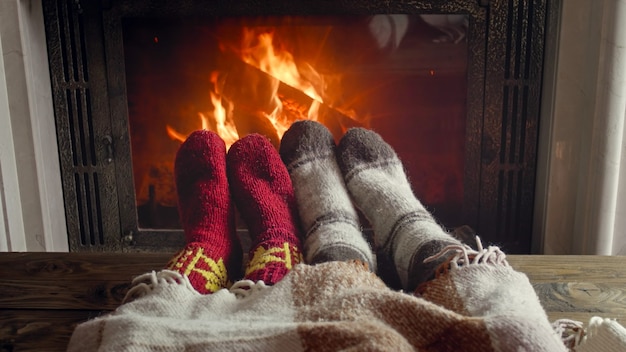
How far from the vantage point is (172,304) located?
0.50 meters

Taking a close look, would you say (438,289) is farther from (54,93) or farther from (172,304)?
(54,93)

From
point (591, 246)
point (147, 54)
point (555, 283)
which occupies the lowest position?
point (591, 246)

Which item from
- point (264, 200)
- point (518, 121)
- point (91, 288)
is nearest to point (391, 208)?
point (264, 200)

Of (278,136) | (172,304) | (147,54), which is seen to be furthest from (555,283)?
(147,54)

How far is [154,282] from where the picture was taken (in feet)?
1.77

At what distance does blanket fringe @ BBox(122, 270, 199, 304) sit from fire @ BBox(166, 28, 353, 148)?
78 centimetres

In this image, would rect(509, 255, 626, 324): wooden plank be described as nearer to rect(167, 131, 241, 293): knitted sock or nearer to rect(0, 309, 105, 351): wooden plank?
rect(167, 131, 241, 293): knitted sock

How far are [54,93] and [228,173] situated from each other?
0.55m

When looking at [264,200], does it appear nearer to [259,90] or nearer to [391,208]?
[391,208]

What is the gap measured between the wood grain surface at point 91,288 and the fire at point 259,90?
0.54 meters

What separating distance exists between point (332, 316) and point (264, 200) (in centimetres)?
40

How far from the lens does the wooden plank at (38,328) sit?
1.96 ft

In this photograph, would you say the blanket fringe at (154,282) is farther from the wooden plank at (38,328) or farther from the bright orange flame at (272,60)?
the bright orange flame at (272,60)

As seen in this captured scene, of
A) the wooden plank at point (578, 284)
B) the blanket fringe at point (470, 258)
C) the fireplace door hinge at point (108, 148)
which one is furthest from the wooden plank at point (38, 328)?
the fireplace door hinge at point (108, 148)
